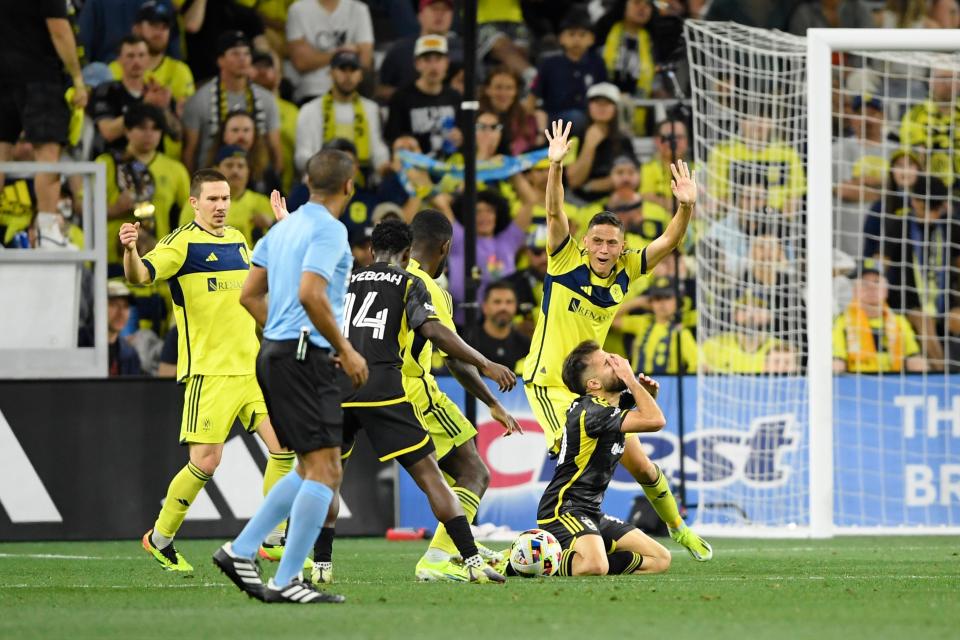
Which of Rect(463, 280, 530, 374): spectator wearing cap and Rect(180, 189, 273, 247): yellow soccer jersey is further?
Rect(180, 189, 273, 247): yellow soccer jersey

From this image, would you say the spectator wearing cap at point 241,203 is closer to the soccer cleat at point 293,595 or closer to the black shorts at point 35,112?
the black shorts at point 35,112

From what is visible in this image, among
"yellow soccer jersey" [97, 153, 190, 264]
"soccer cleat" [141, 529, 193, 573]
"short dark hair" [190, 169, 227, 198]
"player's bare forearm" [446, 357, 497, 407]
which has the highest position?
"yellow soccer jersey" [97, 153, 190, 264]

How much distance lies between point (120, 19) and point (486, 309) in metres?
4.93

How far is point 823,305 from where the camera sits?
1255 cm

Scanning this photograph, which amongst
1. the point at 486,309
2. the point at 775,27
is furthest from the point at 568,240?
the point at 775,27

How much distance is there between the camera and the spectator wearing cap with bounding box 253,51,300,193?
623 inches

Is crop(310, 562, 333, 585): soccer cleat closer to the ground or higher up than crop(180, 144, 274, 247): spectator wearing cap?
closer to the ground

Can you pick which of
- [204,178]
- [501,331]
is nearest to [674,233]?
[204,178]

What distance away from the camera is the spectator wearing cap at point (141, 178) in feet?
49.3

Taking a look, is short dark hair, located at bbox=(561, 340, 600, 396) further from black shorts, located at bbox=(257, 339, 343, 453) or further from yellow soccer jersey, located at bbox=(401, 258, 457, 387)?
black shorts, located at bbox=(257, 339, 343, 453)

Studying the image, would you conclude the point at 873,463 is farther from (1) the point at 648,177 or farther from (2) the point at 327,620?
(2) the point at 327,620

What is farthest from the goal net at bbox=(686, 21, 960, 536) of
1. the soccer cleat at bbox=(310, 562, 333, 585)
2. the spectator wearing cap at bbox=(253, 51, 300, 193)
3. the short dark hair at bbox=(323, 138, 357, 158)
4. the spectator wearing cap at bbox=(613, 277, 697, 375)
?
the soccer cleat at bbox=(310, 562, 333, 585)

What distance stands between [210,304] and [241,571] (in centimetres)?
321

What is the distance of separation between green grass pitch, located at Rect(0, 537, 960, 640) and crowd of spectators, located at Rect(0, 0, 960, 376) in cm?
427
